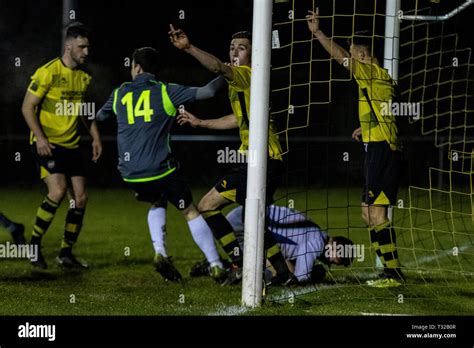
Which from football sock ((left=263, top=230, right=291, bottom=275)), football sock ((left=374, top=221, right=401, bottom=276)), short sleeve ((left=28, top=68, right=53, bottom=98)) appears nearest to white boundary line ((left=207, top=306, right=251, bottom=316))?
football sock ((left=263, top=230, right=291, bottom=275))

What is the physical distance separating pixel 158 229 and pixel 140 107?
1.03 metres

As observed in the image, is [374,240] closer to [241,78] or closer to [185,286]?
[185,286]

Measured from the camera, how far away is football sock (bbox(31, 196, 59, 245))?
8531 mm

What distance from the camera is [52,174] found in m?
8.65

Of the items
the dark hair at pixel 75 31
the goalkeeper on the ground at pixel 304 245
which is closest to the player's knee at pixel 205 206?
the goalkeeper on the ground at pixel 304 245

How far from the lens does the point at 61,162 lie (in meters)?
8.76

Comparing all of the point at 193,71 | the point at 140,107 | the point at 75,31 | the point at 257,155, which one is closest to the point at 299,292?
the point at 257,155

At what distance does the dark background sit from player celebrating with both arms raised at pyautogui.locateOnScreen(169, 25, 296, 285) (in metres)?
7.81

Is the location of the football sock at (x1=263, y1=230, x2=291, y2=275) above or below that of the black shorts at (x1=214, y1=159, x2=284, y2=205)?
below

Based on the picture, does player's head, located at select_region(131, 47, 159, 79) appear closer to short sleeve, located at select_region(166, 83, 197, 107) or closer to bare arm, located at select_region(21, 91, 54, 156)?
short sleeve, located at select_region(166, 83, 197, 107)

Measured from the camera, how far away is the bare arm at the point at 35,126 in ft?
28.0

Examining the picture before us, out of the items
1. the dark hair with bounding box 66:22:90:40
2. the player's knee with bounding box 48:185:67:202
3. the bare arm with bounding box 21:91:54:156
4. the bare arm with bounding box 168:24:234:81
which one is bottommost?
the player's knee with bounding box 48:185:67:202
